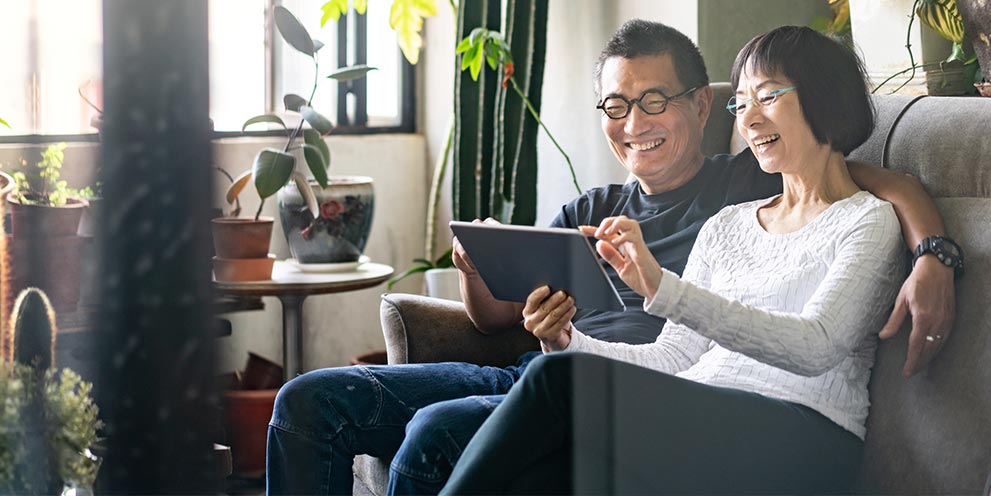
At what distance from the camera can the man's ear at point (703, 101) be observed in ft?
5.22

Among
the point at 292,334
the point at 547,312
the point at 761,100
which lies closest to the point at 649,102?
the point at 761,100

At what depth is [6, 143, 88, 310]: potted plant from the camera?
359 mm

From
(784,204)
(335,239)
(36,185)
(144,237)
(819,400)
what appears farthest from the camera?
(335,239)

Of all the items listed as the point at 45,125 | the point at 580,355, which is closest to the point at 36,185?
the point at 45,125

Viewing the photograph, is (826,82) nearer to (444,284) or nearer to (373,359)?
(444,284)

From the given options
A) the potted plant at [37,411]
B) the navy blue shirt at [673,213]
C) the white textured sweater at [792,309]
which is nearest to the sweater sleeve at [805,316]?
the white textured sweater at [792,309]

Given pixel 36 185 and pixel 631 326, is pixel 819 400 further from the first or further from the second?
pixel 36 185

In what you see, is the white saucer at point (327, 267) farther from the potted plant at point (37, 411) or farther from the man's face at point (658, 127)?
the potted plant at point (37, 411)

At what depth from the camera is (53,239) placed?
0.40 meters

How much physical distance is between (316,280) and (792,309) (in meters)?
1.17

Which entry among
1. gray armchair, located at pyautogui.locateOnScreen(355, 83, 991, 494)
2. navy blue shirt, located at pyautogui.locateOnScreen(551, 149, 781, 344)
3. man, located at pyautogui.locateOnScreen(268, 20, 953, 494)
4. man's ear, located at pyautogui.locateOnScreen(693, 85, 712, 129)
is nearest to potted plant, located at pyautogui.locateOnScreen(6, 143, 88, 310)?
gray armchair, located at pyautogui.locateOnScreen(355, 83, 991, 494)

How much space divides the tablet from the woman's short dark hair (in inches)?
13.2

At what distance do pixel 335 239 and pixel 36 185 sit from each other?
5.64ft

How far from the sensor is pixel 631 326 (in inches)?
59.0
